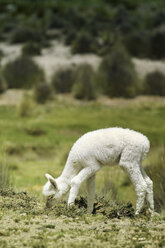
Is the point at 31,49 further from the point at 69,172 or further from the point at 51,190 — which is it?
the point at 51,190

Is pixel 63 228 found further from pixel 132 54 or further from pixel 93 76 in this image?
pixel 132 54

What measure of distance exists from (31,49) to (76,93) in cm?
1441

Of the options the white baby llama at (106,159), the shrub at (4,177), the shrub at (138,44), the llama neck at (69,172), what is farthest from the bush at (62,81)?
the white baby llama at (106,159)

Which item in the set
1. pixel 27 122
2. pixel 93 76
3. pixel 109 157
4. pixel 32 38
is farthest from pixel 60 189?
pixel 32 38

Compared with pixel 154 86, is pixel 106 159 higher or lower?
lower

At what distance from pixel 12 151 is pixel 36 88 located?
48.1 ft

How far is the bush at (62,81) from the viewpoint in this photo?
1571 inches

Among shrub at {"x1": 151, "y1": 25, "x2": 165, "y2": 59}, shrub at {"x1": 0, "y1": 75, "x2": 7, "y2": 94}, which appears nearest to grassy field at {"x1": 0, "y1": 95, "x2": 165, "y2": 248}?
shrub at {"x1": 0, "y1": 75, "x2": 7, "y2": 94}

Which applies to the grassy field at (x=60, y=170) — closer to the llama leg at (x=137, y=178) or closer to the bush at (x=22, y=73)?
the llama leg at (x=137, y=178)

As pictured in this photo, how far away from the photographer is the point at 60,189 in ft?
28.1

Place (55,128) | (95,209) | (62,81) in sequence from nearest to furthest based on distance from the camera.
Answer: (95,209), (55,128), (62,81)

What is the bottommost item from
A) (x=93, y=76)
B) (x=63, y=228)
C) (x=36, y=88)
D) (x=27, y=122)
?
(x=63, y=228)

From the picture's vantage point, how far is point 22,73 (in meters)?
42.6

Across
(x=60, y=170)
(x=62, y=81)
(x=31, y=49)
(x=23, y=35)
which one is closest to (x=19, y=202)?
(x=60, y=170)
